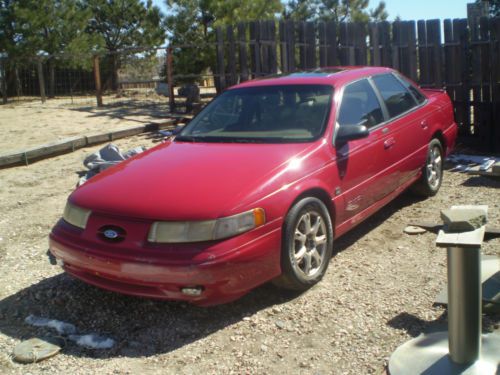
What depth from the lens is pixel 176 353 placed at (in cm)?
377

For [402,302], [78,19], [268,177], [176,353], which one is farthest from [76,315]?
[78,19]

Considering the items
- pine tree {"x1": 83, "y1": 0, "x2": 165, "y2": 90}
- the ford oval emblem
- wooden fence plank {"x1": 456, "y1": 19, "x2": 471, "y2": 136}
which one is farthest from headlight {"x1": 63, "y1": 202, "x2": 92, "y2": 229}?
pine tree {"x1": 83, "y1": 0, "x2": 165, "y2": 90}

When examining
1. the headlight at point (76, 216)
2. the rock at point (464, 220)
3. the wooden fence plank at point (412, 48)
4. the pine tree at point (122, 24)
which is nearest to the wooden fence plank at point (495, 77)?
the wooden fence plank at point (412, 48)

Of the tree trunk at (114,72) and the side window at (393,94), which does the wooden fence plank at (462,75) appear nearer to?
A: the side window at (393,94)

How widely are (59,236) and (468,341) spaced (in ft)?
9.23

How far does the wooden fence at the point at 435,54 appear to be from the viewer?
920 centimetres

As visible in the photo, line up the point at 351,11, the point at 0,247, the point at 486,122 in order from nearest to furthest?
1. the point at 0,247
2. the point at 486,122
3. the point at 351,11

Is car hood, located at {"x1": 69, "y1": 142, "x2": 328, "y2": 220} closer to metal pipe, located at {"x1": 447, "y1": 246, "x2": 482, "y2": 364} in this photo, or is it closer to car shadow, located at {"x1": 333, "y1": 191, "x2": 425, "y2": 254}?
car shadow, located at {"x1": 333, "y1": 191, "x2": 425, "y2": 254}

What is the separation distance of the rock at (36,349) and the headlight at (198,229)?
0.90 m

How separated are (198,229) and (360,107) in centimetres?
235

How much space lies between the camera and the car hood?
400 cm

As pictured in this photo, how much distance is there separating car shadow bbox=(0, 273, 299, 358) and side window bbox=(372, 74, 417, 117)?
2.45 metres

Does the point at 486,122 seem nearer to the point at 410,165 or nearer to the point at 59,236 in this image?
the point at 410,165

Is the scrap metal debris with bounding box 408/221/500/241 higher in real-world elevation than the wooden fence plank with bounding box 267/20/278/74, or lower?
lower
